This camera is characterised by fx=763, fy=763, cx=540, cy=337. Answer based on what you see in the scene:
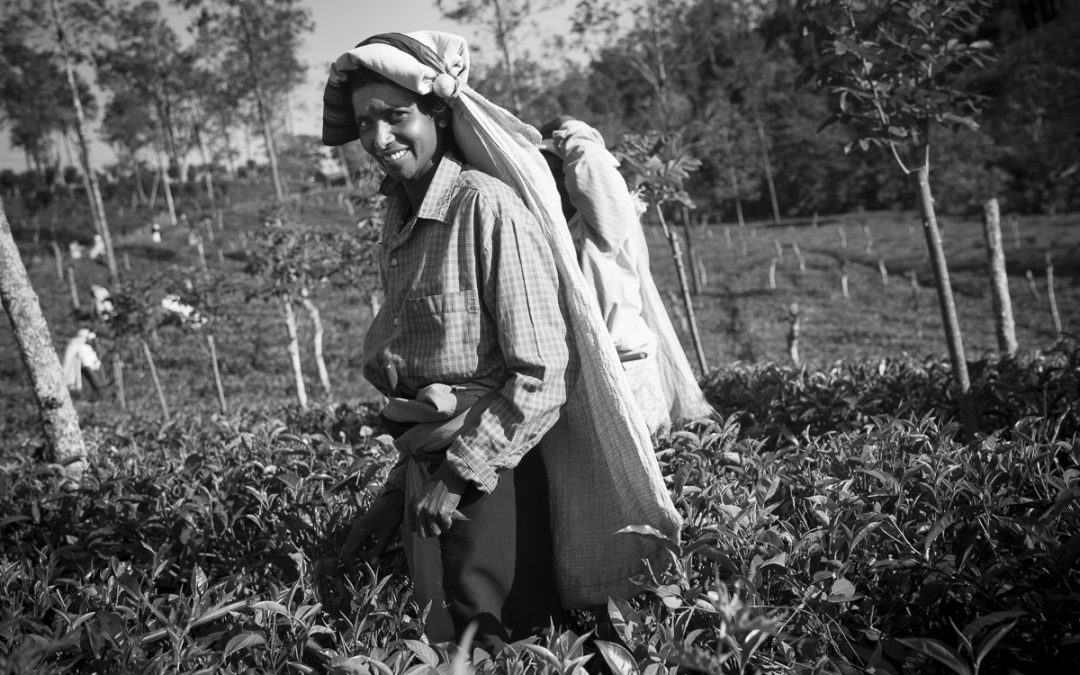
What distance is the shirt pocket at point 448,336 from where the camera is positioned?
5.54ft

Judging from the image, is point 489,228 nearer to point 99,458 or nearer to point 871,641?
point 871,641

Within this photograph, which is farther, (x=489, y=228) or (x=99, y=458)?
(x=99, y=458)

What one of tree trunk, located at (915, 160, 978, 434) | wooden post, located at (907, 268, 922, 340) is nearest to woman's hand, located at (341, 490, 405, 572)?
tree trunk, located at (915, 160, 978, 434)

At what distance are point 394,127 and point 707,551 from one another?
1243 mm

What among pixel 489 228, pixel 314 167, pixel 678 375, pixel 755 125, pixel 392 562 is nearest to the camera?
pixel 489 228

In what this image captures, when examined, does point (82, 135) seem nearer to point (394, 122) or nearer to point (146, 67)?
point (146, 67)

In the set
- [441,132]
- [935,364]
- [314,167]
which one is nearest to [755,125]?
[314,167]

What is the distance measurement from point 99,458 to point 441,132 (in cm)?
300

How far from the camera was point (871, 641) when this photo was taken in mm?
1749

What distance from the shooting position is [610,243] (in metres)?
3.03

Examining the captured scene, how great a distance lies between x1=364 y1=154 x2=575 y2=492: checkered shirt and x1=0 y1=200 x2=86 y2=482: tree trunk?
2707mm

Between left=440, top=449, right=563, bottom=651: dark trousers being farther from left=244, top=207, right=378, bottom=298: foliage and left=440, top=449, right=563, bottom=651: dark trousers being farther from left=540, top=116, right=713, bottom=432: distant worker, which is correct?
left=244, top=207, right=378, bottom=298: foliage

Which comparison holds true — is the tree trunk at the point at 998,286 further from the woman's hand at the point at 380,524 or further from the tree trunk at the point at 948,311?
the woman's hand at the point at 380,524

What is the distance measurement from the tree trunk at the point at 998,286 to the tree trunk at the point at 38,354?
524cm
